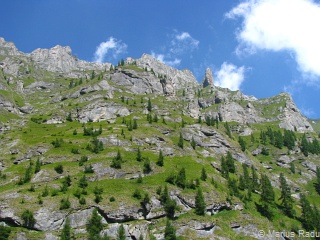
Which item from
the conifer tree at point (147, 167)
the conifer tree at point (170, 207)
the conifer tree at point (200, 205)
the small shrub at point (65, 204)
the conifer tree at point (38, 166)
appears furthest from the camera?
the conifer tree at point (147, 167)

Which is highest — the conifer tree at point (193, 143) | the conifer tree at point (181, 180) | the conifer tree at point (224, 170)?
the conifer tree at point (193, 143)

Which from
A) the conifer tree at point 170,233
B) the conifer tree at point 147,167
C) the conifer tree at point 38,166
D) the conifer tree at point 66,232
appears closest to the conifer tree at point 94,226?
the conifer tree at point 66,232

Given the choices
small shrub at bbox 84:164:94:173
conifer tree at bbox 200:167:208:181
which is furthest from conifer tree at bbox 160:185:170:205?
small shrub at bbox 84:164:94:173

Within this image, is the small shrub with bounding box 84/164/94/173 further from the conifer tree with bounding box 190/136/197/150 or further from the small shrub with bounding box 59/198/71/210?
the conifer tree with bounding box 190/136/197/150

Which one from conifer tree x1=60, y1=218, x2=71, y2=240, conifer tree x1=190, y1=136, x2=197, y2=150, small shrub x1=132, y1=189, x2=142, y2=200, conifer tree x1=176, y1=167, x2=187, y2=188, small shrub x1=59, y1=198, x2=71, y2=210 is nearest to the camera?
conifer tree x1=60, y1=218, x2=71, y2=240

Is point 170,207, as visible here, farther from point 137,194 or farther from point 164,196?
point 137,194

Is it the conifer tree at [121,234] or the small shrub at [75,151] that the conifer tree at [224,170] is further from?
the conifer tree at [121,234]

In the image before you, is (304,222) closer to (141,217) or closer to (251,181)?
(251,181)

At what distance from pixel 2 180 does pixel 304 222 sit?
12752cm

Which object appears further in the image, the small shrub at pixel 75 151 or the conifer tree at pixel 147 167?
the small shrub at pixel 75 151

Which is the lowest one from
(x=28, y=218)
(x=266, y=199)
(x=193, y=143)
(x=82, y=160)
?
(x=28, y=218)

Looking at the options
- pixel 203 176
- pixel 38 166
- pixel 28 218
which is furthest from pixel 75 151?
pixel 203 176

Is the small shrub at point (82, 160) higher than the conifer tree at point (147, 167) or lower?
higher

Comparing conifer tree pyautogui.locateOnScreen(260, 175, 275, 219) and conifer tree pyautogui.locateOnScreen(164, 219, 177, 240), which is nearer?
conifer tree pyautogui.locateOnScreen(164, 219, 177, 240)
